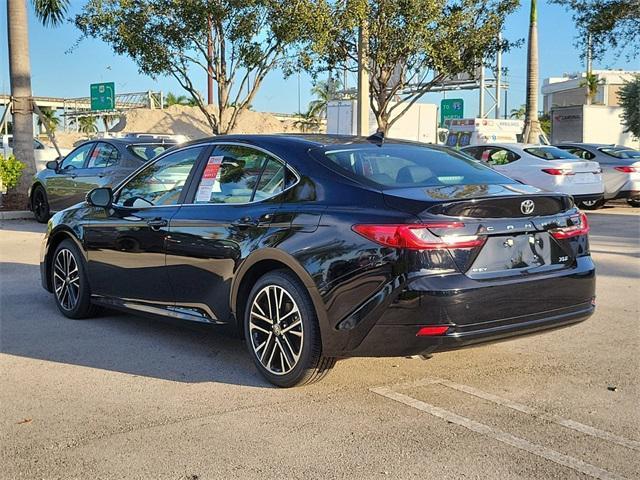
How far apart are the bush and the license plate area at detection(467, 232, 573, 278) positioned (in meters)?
14.0

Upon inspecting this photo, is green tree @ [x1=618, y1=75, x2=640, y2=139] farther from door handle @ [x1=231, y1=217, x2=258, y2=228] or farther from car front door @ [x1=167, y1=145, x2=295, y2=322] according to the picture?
door handle @ [x1=231, y1=217, x2=258, y2=228]

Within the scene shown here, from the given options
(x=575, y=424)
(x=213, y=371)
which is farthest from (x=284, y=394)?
(x=575, y=424)

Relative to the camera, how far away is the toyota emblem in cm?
440

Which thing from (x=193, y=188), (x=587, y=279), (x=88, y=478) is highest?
(x=193, y=188)

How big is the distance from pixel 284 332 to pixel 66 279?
9.47 feet

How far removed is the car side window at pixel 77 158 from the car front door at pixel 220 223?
8320 millimetres

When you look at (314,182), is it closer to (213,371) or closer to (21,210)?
(213,371)

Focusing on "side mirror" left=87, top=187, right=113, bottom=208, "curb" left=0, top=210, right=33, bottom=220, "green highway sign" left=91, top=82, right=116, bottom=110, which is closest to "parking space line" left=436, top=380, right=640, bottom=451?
"side mirror" left=87, top=187, right=113, bottom=208

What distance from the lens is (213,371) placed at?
5055 millimetres

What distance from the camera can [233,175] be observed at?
5289 millimetres

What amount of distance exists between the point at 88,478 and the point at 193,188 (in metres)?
2.53

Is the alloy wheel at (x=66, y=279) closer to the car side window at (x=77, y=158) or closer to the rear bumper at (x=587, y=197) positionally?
the car side window at (x=77, y=158)

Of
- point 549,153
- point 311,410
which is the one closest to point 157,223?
point 311,410

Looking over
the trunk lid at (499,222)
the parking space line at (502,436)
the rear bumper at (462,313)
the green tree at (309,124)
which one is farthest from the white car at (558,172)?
the green tree at (309,124)
